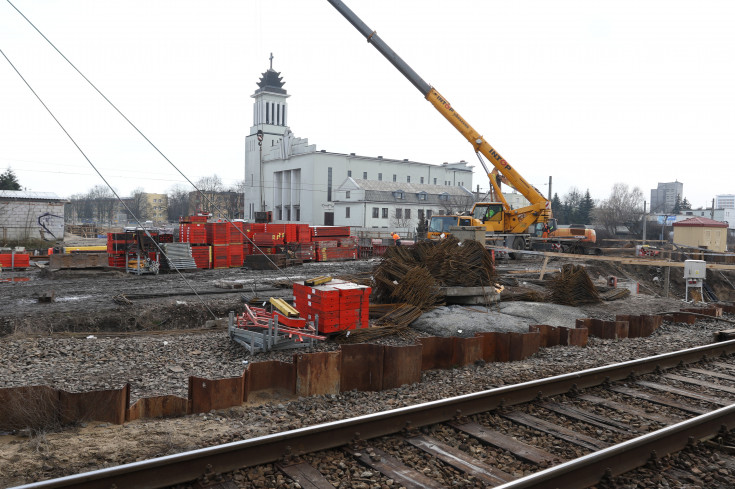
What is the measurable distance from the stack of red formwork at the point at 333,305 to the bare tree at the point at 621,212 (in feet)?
216

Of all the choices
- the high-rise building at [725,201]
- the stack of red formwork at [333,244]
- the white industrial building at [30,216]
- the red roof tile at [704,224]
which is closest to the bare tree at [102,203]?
the white industrial building at [30,216]

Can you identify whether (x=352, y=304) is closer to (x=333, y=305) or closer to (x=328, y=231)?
(x=333, y=305)

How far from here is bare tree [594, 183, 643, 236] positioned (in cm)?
Result: 7056

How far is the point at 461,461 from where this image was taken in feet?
14.9

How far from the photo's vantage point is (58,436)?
199 inches

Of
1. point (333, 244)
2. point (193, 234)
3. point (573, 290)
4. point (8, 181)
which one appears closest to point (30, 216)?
point (8, 181)

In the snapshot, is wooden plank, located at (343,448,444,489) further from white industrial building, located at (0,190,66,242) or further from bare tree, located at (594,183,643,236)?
bare tree, located at (594,183,643,236)

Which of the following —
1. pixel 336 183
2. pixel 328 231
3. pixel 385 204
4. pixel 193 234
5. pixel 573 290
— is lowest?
pixel 573 290

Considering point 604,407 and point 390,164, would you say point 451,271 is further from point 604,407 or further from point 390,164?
point 390,164

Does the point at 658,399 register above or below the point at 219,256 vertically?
below

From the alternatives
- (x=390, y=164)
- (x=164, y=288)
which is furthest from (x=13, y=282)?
(x=390, y=164)

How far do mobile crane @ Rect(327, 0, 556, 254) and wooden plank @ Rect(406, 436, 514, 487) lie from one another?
20.8 metres

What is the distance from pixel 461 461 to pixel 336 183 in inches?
2988

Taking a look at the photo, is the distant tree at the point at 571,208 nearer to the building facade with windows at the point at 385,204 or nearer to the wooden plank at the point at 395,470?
the building facade with windows at the point at 385,204
